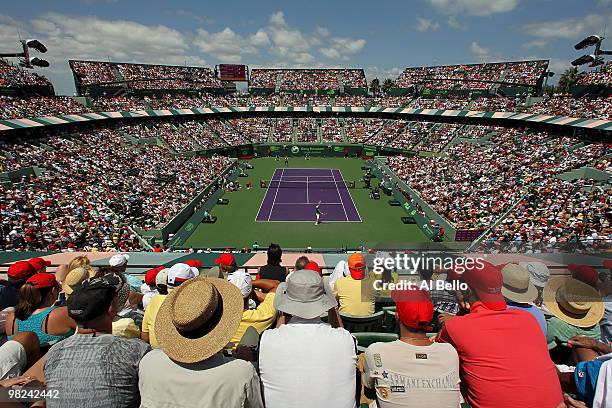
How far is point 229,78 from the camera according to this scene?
66.9m

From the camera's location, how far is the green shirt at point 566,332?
147 inches

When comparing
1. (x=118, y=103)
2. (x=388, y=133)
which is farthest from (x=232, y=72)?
(x=388, y=133)

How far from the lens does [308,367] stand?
97.4 inches

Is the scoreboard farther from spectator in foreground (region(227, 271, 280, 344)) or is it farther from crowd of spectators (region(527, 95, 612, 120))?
spectator in foreground (region(227, 271, 280, 344))

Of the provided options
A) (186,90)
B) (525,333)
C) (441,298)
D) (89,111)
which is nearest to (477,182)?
(441,298)

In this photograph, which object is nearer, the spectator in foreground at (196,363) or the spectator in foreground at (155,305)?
the spectator in foreground at (196,363)

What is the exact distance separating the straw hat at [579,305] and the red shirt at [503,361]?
1434mm

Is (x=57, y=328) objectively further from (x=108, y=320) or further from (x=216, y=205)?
(x=216, y=205)

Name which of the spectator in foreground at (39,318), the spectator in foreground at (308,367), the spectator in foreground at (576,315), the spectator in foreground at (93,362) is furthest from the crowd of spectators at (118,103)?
the spectator in foreground at (576,315)

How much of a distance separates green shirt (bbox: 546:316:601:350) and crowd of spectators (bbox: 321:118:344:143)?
5295 cm

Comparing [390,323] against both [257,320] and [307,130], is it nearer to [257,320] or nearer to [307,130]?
[257,320]

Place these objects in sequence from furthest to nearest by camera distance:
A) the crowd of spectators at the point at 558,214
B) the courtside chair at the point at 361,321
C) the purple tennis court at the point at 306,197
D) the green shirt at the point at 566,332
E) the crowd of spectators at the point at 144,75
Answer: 1. the crowd of spectators at the point at 144,75
2. the purple tennis court at the point at 306,197
3. the crowd of spectators at the point at 558,214
4. the courtside chair at the point at 361,321
5. the green shirt at the point at 566,332

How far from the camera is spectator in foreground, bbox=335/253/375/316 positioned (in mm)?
4746

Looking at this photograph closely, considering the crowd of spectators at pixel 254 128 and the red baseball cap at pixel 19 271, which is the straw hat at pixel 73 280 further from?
the crowd of spectators at pixel 254 128
